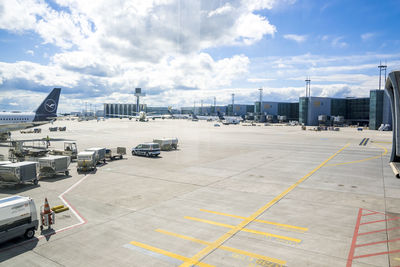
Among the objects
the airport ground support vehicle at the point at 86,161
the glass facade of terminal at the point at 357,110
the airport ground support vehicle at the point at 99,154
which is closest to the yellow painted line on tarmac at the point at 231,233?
the airport ground support vehicle at the point at 86,161

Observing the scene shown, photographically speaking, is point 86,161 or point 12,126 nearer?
point 86,161

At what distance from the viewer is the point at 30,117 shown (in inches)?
2366

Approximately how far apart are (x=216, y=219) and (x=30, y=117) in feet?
198

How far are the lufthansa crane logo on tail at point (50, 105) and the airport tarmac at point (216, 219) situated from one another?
4354 cm

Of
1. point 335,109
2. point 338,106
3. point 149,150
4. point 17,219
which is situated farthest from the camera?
point 338,106

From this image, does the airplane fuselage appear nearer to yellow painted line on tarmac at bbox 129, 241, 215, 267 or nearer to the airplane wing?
the airplane wing

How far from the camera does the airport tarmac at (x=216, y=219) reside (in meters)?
11.4

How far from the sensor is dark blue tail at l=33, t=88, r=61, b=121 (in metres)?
61.5

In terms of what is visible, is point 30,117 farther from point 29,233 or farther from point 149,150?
point 29,233

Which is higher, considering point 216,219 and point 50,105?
point 50,105

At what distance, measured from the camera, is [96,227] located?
560 inches

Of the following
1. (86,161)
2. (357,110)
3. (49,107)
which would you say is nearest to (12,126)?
(49,107)

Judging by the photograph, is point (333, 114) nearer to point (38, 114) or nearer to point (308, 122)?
point (308, 122)

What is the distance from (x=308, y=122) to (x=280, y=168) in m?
129
